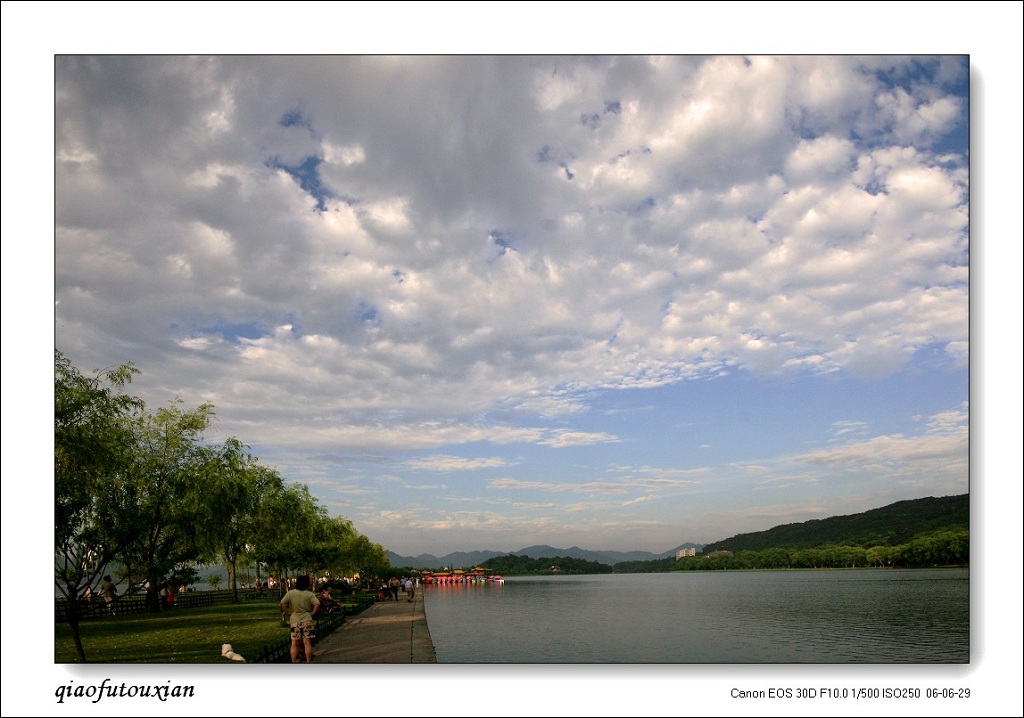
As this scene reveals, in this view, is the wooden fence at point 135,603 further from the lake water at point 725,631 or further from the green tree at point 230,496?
the lake water at point 725,631

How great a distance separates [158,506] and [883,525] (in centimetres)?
2018

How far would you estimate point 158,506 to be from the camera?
69.3 ft

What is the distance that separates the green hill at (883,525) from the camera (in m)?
12.2

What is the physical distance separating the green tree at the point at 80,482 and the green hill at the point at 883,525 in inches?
494

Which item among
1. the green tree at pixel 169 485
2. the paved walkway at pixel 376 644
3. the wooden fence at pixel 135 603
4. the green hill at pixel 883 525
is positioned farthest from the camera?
the green tree at pixel 169 485

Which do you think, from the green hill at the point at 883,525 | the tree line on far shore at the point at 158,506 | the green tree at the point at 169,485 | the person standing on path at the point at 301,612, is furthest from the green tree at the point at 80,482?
the green hill at the point at 883,525

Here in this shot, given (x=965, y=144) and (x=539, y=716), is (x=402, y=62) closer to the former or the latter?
(x=965, y=144)

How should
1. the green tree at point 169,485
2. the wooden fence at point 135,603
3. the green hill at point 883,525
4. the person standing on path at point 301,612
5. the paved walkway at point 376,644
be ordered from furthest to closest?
the green tree at point 169,485, the wooden fence at point 135,603, the green hill at point 883,525, the paved walkway at point 376,644, the person standing on path at point 301,612

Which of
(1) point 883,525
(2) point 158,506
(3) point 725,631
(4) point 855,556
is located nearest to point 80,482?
(2) point 158,506

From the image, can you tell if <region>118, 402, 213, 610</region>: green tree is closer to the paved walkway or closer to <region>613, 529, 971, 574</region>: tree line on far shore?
the paved walkway

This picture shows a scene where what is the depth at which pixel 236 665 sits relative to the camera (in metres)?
10.5

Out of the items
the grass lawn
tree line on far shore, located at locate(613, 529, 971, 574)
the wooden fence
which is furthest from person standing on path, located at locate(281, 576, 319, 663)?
tree line on far shore, located at locate(613, 529, 971, 574)

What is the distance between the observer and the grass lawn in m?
11.4

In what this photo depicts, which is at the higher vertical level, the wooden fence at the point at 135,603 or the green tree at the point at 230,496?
the green tree at the point at 230,496
